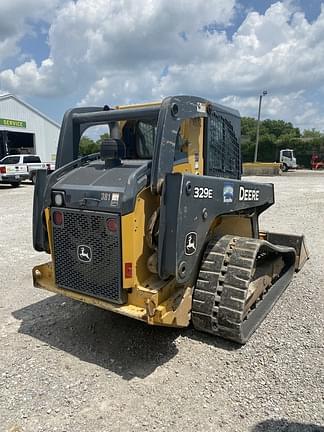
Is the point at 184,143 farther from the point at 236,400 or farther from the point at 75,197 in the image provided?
the point at 236,400

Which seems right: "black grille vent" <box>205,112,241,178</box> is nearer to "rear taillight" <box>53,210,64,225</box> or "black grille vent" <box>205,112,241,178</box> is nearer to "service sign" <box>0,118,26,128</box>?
"rear taillight" <box>53,210,64,225</box>

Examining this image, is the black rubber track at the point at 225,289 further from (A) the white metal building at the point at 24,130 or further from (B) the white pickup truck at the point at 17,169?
(A) the white metal building at the point at 24,130

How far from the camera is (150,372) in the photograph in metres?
3.20

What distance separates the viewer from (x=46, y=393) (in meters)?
2.94

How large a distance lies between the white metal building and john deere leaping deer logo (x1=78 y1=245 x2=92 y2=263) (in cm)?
2930

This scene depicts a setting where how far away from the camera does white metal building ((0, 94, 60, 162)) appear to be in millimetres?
30094

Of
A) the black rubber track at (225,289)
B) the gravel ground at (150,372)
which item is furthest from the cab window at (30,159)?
the black rubber track at (225,289)

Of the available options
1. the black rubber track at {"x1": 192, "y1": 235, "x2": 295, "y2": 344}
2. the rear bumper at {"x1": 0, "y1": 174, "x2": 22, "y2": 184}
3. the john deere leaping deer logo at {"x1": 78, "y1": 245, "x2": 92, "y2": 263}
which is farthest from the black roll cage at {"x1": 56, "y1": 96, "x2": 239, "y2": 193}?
the rear bumper at {"x1": 0, "y1": 174, "x2": 22, "y2": 184}

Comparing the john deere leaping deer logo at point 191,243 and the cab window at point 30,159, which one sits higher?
the cab window at point 30,159

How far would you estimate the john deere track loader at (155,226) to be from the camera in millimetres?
3096

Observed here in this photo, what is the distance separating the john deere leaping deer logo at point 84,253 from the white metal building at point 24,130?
2930cm

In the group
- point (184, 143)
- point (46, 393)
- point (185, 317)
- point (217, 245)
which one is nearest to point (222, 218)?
point (217, 245)

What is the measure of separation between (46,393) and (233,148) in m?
3.25

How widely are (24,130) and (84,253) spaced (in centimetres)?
3115
